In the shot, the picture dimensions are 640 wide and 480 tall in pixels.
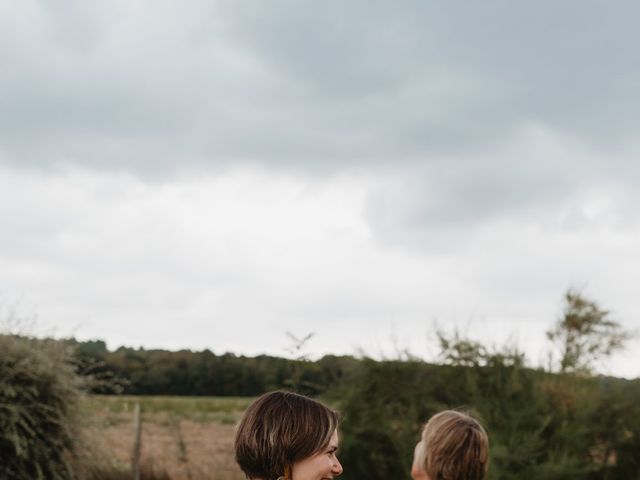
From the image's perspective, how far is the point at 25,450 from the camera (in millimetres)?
13055

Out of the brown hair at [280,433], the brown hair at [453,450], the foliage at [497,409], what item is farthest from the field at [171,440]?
the brown hair at [280,433]

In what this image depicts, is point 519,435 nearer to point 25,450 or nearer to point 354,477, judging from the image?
point 354,477

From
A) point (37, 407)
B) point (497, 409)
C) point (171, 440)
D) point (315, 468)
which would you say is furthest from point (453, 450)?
point (171, 440)

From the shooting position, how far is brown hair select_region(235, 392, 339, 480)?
9.37ft

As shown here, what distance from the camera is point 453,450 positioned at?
165 inches

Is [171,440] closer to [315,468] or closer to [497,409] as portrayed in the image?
[497,409]

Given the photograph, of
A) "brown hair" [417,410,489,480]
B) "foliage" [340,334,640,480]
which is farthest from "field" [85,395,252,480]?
"brown hair" [417,410,489,480]

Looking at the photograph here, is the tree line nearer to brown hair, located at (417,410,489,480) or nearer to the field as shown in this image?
the field

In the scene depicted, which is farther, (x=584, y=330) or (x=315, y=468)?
(x=584, y=330)

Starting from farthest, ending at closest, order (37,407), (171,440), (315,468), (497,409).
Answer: (171,440) → (497,409) → (37,407) → (315,468)

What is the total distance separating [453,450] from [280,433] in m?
1.52

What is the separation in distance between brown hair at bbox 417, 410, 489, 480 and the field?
10868 mm

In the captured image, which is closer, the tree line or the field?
the tree line

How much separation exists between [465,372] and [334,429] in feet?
39.8
